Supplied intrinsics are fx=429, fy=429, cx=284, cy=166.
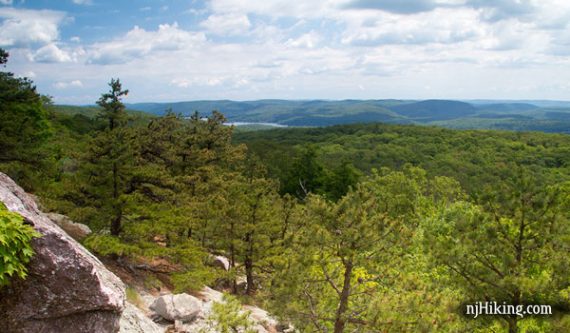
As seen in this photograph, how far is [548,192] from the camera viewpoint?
11.6 meters

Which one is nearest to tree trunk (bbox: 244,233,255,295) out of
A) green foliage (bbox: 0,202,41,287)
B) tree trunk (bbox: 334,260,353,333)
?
tree trunk (bbox: 334,260,353,333)

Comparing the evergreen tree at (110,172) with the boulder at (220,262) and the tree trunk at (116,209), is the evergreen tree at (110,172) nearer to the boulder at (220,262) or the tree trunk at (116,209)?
the tree trunk at (116,209)

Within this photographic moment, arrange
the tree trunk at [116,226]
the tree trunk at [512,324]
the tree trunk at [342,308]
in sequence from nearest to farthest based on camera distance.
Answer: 1. the tree trunk at [342,308]
2. the tree trunk at [512,324]
3. the tree trunk at [116,226]

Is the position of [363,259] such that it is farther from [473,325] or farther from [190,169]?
[190,169]

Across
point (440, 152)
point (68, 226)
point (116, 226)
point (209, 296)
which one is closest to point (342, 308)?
point (209, 296)

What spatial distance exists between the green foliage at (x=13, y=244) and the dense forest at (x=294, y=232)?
3cm

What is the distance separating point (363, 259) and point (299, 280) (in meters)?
1.89

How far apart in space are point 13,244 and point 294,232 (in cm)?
801

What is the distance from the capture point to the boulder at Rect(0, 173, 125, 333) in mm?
6688

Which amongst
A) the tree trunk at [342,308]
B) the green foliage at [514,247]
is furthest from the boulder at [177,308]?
the green foliage at [514,247]

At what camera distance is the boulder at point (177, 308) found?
14.6m

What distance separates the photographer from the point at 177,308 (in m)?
14.7

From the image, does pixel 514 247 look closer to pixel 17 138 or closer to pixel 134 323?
pixel 134 323

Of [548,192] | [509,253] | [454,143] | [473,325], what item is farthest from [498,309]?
[454,143]
